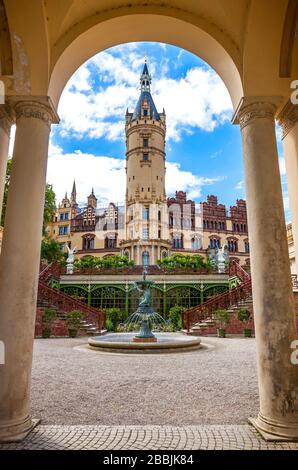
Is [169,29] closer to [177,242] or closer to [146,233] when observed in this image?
[146,233]

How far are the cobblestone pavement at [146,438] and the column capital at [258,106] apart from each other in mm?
3793

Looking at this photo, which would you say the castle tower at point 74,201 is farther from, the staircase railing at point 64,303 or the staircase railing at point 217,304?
the staircase railing at point 217,304

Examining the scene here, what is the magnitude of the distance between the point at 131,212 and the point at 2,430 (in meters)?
48.0

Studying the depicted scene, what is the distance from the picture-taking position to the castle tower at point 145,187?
157ft

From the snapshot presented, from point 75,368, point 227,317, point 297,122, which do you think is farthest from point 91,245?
point 297,122

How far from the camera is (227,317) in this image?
1608cm

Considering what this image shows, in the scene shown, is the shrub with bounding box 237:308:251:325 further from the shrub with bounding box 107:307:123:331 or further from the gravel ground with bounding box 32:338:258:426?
the shrub with bounding box 107:307:123:331

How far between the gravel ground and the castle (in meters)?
37.9

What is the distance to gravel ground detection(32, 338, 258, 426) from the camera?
159 inches

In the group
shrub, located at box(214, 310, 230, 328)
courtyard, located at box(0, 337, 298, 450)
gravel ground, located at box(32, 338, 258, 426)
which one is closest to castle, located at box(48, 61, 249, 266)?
shrub, located at box(214, 310, 230, 328)

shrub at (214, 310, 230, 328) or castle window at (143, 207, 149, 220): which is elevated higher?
castle window at (143, 207, 149, 220)

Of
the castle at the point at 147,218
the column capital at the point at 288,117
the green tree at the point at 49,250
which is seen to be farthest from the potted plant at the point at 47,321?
the castle at the point at 147,218

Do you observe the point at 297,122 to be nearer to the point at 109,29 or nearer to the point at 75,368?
the point at 109,29
